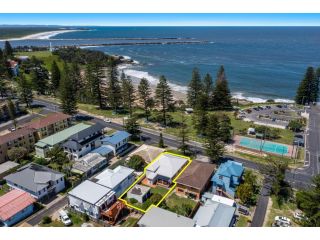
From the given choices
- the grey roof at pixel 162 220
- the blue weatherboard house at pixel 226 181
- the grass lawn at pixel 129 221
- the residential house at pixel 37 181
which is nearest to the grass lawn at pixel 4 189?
the residential house at pixel 37 181

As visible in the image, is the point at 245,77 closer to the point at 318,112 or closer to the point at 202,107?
the point at 318,112

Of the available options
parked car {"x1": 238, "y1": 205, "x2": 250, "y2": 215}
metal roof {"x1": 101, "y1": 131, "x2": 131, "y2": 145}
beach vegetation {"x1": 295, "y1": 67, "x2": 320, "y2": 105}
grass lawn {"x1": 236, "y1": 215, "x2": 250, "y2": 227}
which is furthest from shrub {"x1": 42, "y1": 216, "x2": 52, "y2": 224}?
beach vegetation {"x1": 295, "y1": 67, "x2": 320, "y2": 105}

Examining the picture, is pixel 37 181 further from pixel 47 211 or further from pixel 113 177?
pixel 113 177

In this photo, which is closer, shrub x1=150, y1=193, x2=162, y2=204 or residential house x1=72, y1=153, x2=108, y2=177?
shrub x1=150, y1=193, x2=162, y2=204

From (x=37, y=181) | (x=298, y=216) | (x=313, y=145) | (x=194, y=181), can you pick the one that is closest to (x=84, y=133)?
(x=37, y=181)

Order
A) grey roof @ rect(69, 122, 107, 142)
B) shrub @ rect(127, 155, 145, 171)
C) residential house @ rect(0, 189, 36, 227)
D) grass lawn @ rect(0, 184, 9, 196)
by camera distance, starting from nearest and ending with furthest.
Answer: residential house @ rect(0, 189, 36, 227) → grass lawn @ rect(0, 184, 9, 196) → shrub @ rect(127, 155, 145, 171) → grey roof @ rect(69, 122, 107, 142)

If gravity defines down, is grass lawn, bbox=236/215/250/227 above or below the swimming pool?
below

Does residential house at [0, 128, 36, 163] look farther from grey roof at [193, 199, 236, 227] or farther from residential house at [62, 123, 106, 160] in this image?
grey roof at [193, 199, 236, 227]

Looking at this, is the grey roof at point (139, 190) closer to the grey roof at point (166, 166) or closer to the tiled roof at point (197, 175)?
the grey roof at point (166, 166)
